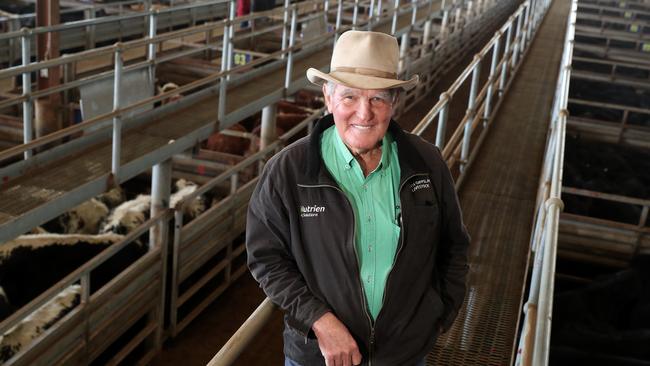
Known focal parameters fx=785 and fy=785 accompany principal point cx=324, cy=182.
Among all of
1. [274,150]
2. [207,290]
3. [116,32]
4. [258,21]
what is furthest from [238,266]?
[258,21]

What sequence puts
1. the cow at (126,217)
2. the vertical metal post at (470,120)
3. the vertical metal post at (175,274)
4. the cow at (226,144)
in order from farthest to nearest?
the cow at (226,144), the cow at (126,217), the vertical metal post at (175,274), the vertical metal post at (470,120)

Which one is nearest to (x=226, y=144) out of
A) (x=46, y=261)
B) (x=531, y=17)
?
(x=46, y=261)

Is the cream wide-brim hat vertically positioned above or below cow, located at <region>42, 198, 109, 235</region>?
above

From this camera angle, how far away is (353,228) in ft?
7.16

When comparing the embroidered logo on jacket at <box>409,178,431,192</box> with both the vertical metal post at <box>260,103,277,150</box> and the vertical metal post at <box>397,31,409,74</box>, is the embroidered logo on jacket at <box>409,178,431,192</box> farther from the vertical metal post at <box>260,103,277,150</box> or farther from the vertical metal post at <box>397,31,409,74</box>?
the vertical metal post at <box>397,31,409,74</box>

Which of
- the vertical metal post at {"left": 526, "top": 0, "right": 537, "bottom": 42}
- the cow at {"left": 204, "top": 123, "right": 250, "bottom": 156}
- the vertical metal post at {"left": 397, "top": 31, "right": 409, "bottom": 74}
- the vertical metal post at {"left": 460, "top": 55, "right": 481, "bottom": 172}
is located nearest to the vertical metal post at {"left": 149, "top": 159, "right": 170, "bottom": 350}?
the vertical metal post at {"left": 460, "top": 55, "right": 481, "bottom": 172}

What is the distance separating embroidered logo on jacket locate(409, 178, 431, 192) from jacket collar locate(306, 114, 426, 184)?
27 mm

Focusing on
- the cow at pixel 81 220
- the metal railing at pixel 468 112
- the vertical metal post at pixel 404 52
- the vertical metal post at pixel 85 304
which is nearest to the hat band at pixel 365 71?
the metal railing at pixel 468 112

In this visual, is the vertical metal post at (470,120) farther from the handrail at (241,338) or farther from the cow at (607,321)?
the handrail at (241,338)

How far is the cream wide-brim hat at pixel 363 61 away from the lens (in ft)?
7.15

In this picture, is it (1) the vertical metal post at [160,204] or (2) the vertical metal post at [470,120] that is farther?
(1) the vertical metal post at [160,204]

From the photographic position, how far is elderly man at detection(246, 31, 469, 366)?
2.19 m

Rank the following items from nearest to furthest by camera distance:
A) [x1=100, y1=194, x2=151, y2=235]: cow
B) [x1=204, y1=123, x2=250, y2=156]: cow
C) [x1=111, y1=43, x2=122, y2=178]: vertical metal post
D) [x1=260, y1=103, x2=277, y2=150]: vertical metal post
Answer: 1. [x1=111, y1=43, x2=122, y2=178]: vertical metal post
2. [x1=100, y1=194, x2=151, y2=235]: cow
3. [x1=260, y1=103, x2=277, y2=150]: vertical metal post
4. [x1=204, y1=123, x2=250, y2=156]: cow

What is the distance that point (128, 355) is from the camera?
20.9 ft
